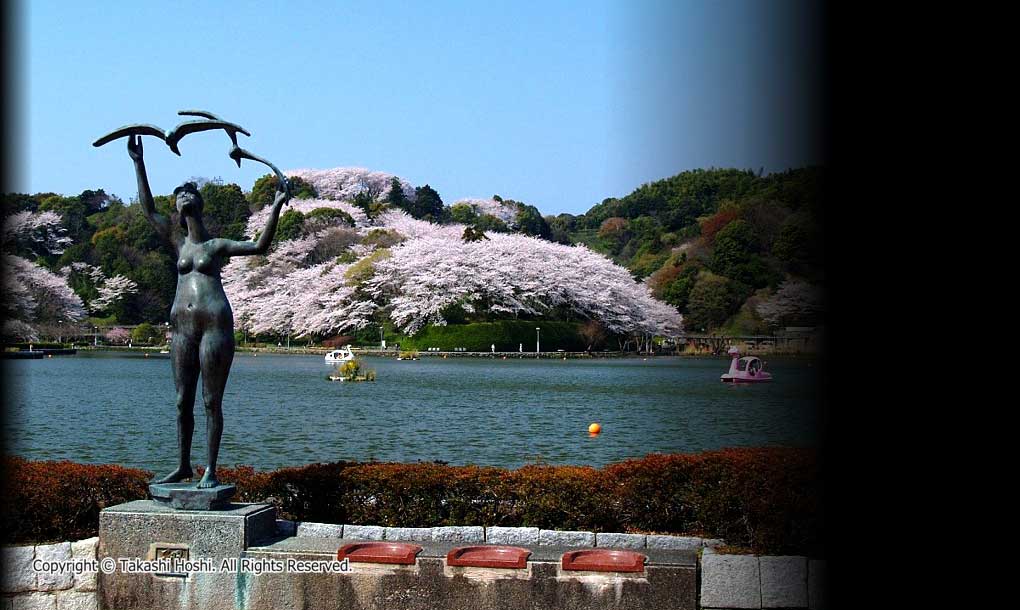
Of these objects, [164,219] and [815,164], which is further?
[164,219]

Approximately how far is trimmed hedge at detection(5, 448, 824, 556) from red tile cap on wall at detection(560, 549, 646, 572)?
1.56 metres

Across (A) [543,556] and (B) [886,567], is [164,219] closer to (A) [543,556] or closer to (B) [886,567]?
(A) [543,556]

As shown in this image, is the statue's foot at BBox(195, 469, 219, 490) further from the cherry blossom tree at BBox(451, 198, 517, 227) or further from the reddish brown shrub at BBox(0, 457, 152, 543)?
the cherry blossom tree at BBox(451, 198, 517, 227)

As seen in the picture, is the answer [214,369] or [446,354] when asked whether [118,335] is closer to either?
[446,354]

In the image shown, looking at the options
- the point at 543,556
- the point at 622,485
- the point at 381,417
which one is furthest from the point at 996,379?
the point at 381,417

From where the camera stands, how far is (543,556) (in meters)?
4.78

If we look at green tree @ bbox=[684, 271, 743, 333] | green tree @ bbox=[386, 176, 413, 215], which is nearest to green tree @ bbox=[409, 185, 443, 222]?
green tree @ bbox=[386, 176, 413, 215]

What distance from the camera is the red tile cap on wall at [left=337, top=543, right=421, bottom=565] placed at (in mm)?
4746

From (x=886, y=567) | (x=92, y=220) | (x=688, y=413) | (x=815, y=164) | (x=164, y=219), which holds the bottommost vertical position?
(x=688, y=413)

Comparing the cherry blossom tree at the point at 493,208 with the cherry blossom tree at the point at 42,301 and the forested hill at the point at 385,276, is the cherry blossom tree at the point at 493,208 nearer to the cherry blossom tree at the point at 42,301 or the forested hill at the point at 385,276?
the forested hill at the point at 385,276

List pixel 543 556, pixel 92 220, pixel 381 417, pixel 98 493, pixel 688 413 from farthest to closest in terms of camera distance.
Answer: pixel 92 220 < pixel 688 413 < pixel 381 417 < pixel 98 493 < pixel 543 556

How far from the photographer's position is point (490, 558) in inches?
185

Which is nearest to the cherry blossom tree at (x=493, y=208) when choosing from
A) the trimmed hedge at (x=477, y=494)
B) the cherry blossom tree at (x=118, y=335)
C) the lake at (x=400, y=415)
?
the cherry blossom tree at (x=118, y=335)

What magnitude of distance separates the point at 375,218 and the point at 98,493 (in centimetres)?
5870
